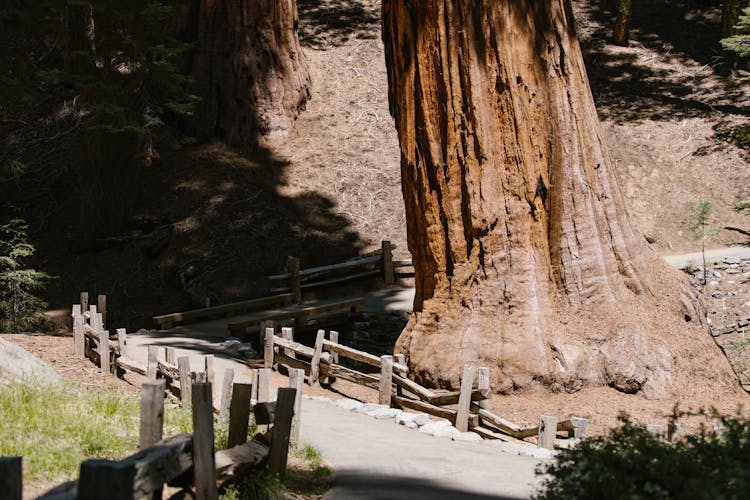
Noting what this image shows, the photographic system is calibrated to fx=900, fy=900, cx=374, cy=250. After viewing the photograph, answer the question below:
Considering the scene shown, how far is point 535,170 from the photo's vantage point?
13469 mm

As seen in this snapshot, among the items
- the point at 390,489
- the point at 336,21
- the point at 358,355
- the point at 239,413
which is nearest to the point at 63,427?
the point at 239,413

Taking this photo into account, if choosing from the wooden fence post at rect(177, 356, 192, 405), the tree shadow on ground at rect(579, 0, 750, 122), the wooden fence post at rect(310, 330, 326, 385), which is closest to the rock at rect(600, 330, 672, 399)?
the wooden fence post at rect(310, 330, 326, 385)

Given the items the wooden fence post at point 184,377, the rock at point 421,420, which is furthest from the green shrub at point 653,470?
the wooden fence post at point 184,377

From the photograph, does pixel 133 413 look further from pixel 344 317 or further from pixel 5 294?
pixel 5 294

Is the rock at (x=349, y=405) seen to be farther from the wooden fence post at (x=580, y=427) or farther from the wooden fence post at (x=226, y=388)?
the wooden fence post at (x=580, y=427)

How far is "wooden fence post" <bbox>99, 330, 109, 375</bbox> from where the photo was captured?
14.2 metres

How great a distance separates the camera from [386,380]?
44.4ft

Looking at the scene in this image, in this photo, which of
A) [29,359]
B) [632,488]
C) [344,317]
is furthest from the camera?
[344,317]

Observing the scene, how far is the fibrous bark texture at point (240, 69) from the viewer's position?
2761cm

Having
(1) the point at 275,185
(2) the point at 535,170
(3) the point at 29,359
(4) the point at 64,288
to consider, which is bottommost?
(4) the point at 64,288

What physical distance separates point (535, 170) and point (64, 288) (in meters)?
14.3

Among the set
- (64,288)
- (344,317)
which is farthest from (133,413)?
(64,288)

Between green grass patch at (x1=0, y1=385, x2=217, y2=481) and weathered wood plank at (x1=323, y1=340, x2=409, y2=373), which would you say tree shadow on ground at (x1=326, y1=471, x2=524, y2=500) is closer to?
green grass patch at (x1=0, y1=385, x2=217, y2=481)

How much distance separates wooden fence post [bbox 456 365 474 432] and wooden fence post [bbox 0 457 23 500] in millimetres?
7889
